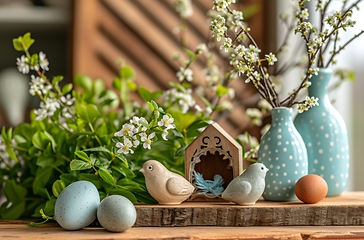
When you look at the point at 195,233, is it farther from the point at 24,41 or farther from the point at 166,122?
the point at 24,41

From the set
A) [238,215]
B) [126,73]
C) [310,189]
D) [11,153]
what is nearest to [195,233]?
[238,215]

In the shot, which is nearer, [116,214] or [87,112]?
[116,214]

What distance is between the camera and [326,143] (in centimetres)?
79

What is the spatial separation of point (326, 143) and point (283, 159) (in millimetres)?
105

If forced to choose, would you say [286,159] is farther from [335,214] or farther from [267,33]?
[267,33]

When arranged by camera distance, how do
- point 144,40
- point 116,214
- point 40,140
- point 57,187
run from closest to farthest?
1. point 116,214
2. point 57,187
3. point 40,140
4. point 144,40

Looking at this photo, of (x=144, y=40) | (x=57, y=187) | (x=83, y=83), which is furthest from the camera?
(x=144, y=40)

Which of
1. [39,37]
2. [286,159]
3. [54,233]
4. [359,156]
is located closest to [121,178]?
[54,233]

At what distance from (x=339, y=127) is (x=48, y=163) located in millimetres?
510

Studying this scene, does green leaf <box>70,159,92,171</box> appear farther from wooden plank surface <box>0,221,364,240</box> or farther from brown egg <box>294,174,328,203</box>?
brown egg <box>294,174,328,203</box>

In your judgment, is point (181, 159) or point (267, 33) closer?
point (181, 159)

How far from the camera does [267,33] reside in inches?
69.2

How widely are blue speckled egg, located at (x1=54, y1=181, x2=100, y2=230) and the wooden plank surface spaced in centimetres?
1

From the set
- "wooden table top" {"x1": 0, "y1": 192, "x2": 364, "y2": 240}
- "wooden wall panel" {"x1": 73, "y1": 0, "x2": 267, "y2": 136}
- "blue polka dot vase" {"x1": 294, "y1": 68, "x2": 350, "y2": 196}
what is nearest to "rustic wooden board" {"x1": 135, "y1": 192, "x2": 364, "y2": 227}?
"wooden table top" {"x1": 0, "y1": 192, "x2": 364, "y2": 240}
